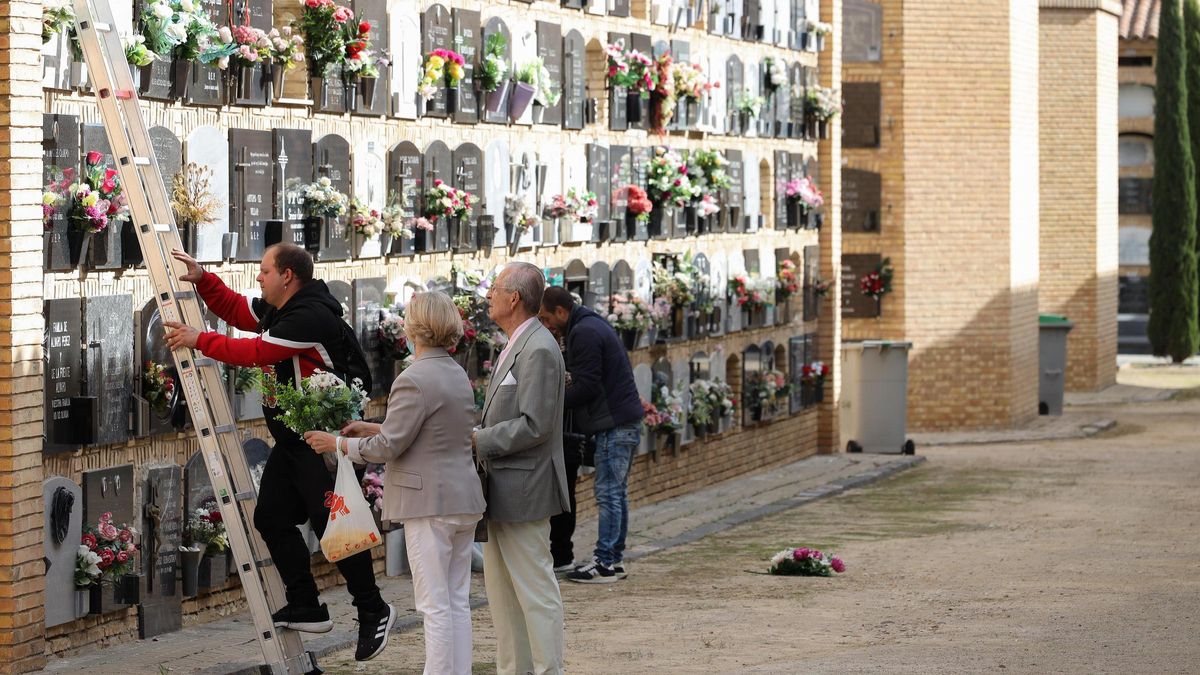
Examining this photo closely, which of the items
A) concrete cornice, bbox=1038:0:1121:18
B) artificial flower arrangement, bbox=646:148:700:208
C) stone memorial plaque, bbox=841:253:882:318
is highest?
concrete cornice, bbox=1038:0:1121:18

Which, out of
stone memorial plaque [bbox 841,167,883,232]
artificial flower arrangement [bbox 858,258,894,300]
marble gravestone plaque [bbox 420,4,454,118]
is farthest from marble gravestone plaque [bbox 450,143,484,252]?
stone memorial plaque [bbox 841,167,883,232]

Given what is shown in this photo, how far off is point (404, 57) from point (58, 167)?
126 inches

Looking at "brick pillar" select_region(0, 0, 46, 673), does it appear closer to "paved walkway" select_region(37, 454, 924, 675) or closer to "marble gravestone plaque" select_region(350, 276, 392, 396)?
"paved walkway" select_region(37, 454, 924, 675)

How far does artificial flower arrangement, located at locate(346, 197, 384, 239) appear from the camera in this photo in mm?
10539

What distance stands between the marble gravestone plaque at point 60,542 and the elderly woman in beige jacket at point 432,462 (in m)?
1.82

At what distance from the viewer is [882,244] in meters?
21.8

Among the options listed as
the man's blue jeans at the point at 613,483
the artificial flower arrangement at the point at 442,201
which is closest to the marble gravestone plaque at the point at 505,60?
the artificial flower arrangement at the point at 442,201

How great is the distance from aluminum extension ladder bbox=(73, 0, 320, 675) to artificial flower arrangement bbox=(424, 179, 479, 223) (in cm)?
357

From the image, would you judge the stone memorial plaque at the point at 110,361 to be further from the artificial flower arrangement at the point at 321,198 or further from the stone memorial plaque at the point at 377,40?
the stone memorial plaque at the point at 377,40

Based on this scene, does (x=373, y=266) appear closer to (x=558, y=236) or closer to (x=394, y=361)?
(x=394, y=361)

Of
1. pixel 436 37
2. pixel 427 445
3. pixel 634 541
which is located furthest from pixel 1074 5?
pixel 427 445

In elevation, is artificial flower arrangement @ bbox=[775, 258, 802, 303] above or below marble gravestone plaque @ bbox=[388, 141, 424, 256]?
below

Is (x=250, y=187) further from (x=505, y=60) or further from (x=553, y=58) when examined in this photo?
(x=553, y=58)

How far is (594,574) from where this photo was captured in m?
11.2
